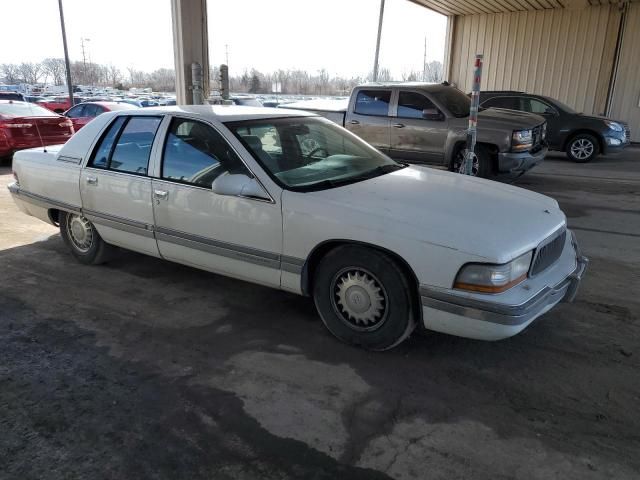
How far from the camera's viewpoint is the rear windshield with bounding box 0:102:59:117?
11953 mm

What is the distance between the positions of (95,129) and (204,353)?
2603 millimetres

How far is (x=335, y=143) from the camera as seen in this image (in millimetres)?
4527

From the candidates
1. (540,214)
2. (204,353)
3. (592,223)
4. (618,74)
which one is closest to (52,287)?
(204,353)

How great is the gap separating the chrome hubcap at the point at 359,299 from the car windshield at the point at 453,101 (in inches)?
255

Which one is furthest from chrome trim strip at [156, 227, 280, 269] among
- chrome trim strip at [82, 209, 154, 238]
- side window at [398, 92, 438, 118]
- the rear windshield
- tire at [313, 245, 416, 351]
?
the rear windshield

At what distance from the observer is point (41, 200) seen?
5383 mm

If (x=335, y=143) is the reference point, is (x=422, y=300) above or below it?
below

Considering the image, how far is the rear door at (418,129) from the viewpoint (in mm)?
9164

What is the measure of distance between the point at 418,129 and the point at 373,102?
1064 mm

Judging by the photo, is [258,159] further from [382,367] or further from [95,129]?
[95,129]

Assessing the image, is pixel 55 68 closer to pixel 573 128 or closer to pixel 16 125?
pixel 16 125

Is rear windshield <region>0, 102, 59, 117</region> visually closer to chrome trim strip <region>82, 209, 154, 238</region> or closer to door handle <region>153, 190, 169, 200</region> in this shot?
chrome trim strip <region>82, 209, 154, 238</region>

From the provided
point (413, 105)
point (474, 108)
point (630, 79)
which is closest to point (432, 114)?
point (413, 105)

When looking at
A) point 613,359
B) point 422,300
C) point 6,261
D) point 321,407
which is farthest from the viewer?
point 6,261
